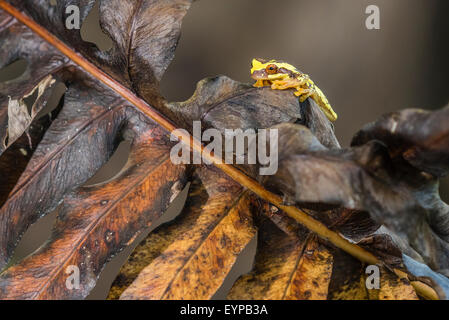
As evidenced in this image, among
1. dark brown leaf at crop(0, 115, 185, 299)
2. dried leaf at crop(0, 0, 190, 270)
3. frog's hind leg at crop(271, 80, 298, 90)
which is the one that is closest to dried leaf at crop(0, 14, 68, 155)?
dried leaf at crop(0, 0, 190, 270)

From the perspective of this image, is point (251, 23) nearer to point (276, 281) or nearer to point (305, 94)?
point (305, 94)

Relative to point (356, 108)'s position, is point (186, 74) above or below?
above
